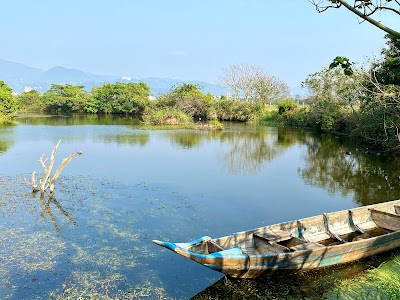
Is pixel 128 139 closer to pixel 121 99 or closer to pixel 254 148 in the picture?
pixel 254 148

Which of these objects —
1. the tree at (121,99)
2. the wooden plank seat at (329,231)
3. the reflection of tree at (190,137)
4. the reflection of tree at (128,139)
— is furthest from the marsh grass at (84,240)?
the tree at (121,99)

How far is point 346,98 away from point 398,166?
12.3 m

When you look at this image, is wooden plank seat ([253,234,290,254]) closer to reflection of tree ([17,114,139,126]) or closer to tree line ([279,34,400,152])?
tree line ([279,34,400,152])

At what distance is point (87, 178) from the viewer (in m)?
13.3

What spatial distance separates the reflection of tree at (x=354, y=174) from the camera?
12.6m

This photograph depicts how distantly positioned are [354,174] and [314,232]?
8674 millimetres

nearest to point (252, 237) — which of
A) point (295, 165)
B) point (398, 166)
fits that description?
point (295, 165)

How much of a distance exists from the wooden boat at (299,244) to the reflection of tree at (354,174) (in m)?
3.26

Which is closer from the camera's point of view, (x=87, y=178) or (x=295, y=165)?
(x=87, y=178)

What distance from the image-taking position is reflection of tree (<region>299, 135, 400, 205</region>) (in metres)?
12.6

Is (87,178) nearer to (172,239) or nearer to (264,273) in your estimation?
(172,239)

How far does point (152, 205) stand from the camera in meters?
10.5

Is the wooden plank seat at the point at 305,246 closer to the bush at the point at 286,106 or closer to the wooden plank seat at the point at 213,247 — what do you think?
the wooden plank seat at the point at 213,247

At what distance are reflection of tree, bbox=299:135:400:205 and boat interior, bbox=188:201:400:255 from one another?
305 centimetres
